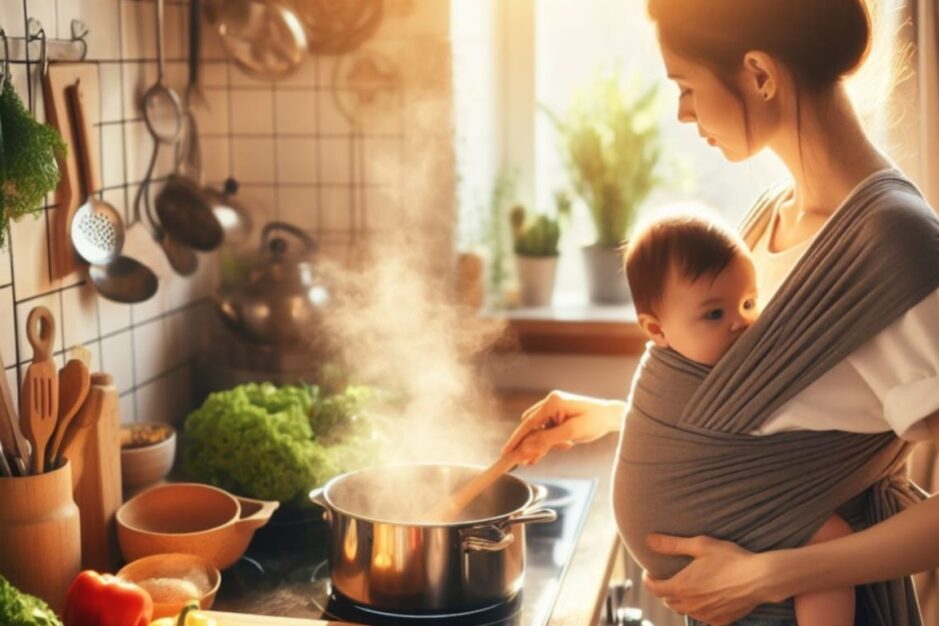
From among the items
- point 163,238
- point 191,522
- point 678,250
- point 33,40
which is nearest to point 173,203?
point 163,238

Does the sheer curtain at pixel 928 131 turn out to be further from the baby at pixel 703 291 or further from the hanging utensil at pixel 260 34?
the hanging utensil at pixel 260 34

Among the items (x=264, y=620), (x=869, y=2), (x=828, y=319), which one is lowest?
(x=264, y=620)

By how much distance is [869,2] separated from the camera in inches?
55.4

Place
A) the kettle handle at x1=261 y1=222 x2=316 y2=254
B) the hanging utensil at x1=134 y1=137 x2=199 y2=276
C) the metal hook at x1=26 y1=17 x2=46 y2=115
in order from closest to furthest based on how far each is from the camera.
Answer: the metal hook at x1=26 y1=17 x2=46 y2=115 < the hanging utensil at x1=134 y1=137 x2=199 y2=276 < the kettle handle at x1=261 y1=222 x2=316 y2=254

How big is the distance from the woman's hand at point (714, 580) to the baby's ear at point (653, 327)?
23 centimetres

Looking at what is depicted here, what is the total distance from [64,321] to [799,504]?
118 cm

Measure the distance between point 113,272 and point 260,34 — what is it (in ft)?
1.94

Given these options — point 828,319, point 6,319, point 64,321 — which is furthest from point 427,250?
point 828,319

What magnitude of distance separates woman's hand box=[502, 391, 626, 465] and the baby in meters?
0.29

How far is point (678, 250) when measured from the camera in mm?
1373

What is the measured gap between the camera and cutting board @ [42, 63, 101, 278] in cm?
184

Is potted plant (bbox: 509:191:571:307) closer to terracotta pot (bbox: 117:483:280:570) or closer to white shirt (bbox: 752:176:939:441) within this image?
terracotta pot (bbox: 117:483:280:570)

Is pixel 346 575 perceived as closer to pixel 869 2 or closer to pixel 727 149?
pixel 727 149

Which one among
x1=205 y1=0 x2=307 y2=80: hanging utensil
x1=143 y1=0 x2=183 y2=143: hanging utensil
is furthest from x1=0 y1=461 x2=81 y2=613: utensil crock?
x1=205 y1=0 x2=307 y2=80: hanging utensil
